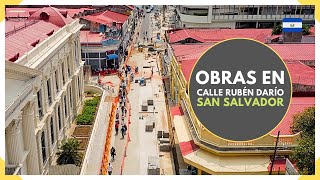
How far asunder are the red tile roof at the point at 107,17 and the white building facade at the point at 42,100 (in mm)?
11182

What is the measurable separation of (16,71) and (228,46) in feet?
25.7

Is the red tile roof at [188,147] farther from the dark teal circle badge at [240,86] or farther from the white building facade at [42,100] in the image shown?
the white building facade at [42,100]

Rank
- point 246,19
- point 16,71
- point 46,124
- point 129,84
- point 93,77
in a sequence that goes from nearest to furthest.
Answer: point 16,71
point 46,124
point 129,84
point 93,77
point 246,19

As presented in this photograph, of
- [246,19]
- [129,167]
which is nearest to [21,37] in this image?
[129,167]

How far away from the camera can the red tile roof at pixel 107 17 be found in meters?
41.4

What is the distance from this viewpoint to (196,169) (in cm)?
1953

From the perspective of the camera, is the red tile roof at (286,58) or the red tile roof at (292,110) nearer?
the red tile roof at (292,110)

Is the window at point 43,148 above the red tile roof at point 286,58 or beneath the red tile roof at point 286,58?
beneath

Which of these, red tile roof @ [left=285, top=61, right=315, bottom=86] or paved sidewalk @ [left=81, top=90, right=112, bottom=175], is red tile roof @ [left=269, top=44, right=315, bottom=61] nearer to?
red tile roof @ [left=285, top=61, right=315, bottom=86]

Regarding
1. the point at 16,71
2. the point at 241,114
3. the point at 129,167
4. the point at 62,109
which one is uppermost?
the point at 16,71

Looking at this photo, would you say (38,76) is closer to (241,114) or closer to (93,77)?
(241,114)

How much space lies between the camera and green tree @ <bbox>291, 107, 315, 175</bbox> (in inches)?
561

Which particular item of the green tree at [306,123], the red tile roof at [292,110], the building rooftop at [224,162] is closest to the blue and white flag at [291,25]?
the red tile roof at [292,110]

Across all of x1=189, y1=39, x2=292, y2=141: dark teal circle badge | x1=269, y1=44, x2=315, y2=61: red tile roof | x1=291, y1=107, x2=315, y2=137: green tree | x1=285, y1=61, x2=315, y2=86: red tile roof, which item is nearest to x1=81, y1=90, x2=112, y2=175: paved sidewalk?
x1=189, y1=39, x2=292, y2=141: dark teal circle badge
